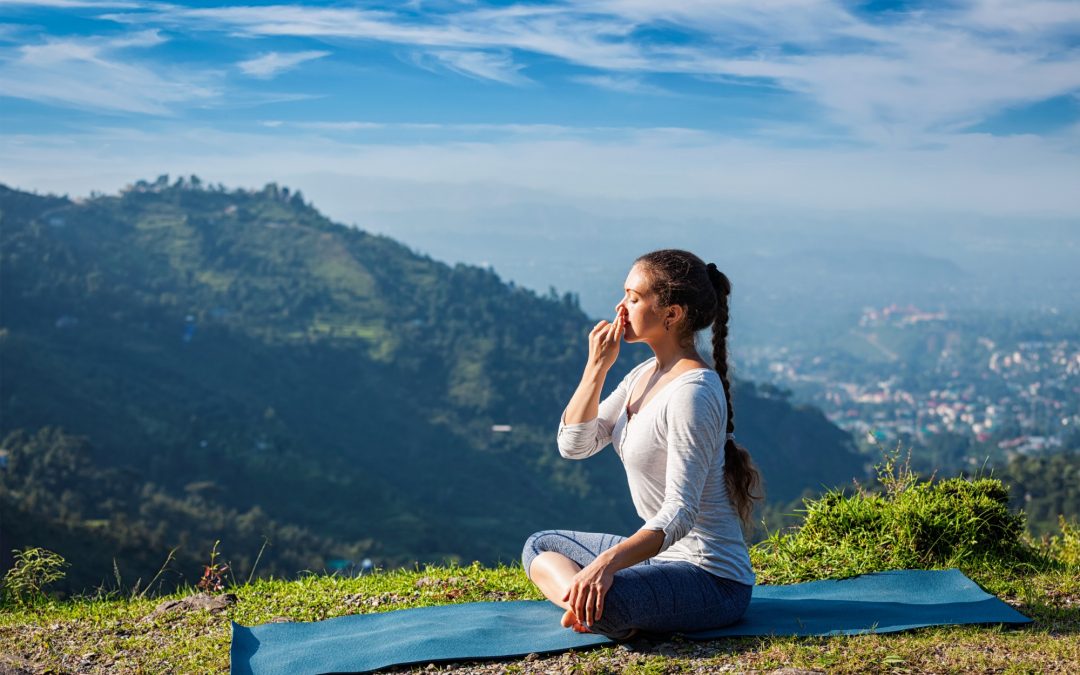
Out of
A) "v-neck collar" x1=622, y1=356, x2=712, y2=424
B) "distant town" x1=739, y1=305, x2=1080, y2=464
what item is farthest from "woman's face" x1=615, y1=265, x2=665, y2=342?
"distant town" x1=739, y1=305, x2=1080, y2=464

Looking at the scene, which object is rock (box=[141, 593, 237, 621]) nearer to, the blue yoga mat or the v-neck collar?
the blue yoga mat

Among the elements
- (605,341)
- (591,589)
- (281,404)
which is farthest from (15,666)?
(281,404)

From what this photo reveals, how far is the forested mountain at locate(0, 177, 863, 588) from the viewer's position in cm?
5019

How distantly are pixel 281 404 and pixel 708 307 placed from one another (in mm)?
72767

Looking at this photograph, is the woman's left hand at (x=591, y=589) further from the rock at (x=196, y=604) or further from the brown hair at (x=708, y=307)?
the rock at (x=196, y=604)

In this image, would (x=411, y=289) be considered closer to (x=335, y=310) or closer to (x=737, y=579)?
(x=335, y=310)

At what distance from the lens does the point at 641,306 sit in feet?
11.5

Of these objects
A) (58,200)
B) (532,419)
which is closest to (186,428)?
(532,419)

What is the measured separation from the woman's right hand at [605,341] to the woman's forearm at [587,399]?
29 mm

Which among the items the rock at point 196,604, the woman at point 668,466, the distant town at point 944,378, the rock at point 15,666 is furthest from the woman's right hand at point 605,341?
the distant town at point 944,378

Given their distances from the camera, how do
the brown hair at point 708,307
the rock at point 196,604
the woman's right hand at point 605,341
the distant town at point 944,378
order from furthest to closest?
the distant town at point 944,378 → the rock at point 196,604 → the woman's right hand at point 605,341 → the brown hair at point 708,307

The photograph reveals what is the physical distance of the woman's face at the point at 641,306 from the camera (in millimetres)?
3486

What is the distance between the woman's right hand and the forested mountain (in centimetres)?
3271

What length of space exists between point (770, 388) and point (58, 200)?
7253 centimetres
